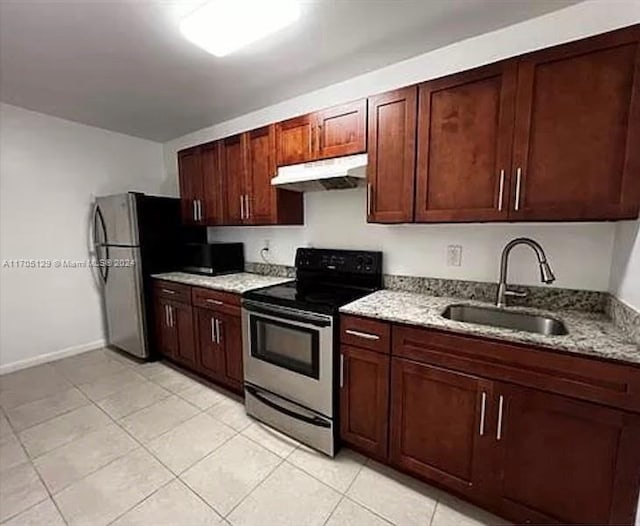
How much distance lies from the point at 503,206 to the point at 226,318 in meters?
2.02

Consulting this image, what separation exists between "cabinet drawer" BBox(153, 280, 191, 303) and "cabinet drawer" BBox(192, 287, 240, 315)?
0.11 metres

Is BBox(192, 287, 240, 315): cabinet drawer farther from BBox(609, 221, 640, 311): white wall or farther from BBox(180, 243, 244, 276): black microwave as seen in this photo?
BBox(609, 221, 640, 311): white wall

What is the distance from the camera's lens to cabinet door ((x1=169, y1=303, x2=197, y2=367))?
278 centimetres

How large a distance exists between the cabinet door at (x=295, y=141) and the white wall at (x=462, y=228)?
1.31ft

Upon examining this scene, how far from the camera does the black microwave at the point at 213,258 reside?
3.00m

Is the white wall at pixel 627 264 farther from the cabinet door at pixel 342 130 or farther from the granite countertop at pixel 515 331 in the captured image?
the cabinet door at pixel 342 130

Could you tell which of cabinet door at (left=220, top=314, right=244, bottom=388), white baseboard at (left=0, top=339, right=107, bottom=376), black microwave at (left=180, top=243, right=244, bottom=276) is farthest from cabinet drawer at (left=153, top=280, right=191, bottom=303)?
white baseboard at (left=0, top=339, right=107, bottom=376)

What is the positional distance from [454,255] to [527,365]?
0.87 m

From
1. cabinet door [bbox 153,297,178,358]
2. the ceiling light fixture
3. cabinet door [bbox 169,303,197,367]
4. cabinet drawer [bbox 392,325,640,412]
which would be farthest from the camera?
cabinet door [bbox 153,297,178,358]

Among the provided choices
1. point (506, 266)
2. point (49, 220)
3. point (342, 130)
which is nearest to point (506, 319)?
point (506, 266)

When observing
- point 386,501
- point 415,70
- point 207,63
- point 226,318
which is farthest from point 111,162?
point 386,501

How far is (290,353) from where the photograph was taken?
2.01 m

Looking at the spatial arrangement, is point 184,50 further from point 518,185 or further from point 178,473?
point 178,473

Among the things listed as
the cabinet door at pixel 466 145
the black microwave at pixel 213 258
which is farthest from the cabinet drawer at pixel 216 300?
the cabinet door at pixel 466 145
